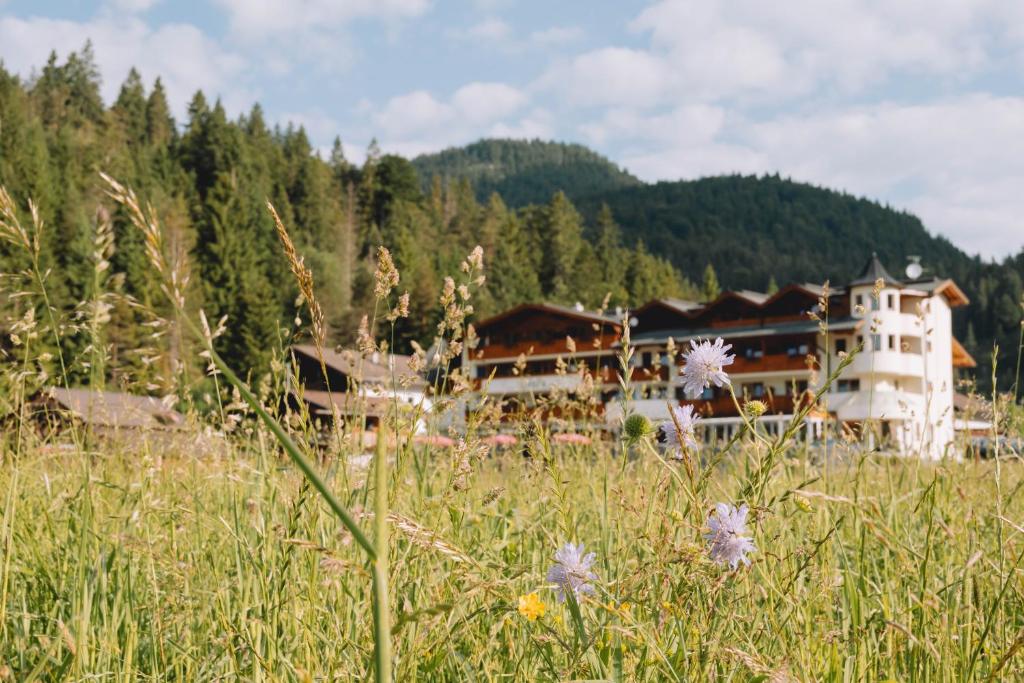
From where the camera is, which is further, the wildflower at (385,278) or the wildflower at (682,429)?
→ the wildflower at (385,278)

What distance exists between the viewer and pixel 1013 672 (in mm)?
1597

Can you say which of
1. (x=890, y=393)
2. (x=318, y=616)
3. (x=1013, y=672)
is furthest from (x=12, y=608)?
(x=890, y=393)

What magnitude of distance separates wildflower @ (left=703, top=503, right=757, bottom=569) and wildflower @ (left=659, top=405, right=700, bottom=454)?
→ 12cm

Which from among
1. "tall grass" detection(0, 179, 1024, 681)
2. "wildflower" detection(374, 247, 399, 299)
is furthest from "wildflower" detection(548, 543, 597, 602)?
"wildflower" detection(374, 247, 399, 299)

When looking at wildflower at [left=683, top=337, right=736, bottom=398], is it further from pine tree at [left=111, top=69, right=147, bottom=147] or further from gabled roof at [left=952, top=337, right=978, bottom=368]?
pine tree at [left=111, top=69, right=147, bottom=147]

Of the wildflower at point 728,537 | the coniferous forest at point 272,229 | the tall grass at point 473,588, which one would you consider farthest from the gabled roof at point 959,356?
the wildflower at point 728,537

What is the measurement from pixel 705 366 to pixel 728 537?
1.34 ft

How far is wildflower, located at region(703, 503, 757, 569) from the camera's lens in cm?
126

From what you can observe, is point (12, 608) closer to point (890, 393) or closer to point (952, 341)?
point (890, 393)

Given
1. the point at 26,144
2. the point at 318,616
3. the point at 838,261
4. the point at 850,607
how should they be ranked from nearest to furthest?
the point at 318,616 → the point at 850,607 → the point at 26,144 → the point at 838,261

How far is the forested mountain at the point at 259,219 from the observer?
64.9m

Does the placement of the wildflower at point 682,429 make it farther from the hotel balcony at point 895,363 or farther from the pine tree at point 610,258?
the pine tree at point 610,258

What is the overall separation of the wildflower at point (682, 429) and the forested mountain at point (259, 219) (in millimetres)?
50972

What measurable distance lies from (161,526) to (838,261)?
172 m
